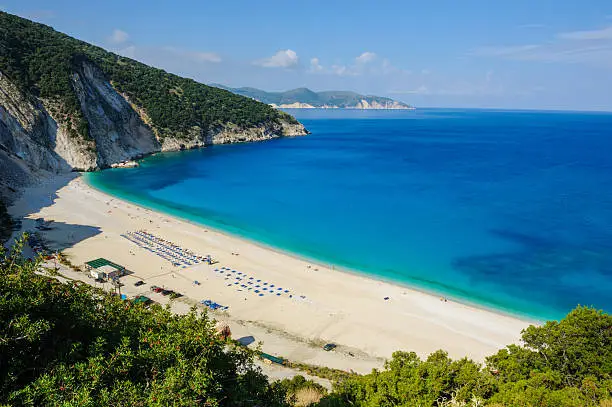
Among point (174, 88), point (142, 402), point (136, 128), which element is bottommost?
point (142, 402)

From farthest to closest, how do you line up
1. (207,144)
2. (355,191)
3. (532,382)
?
(207,144)
(355,191)
(532,382)

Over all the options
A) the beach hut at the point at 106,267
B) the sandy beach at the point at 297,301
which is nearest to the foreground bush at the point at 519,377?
the sandy beach at the point at 297,301

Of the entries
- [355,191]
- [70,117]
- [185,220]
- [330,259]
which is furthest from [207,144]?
[330,259]

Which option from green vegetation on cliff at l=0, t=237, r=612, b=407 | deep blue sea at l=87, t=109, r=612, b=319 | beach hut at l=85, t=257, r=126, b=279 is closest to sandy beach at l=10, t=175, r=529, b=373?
beach hut at l=85, t=257, r=126, b=279

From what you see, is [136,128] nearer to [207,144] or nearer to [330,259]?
[207,144]

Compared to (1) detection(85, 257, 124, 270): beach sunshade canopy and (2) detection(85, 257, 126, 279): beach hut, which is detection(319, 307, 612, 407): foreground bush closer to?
(2) detection(85, 257, 126, 279): beach hut
